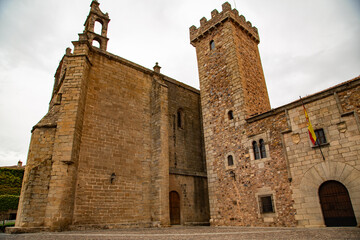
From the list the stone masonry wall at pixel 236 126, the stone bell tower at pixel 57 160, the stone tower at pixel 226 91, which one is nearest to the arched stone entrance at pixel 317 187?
the stone masonry wall at pixel 236 126

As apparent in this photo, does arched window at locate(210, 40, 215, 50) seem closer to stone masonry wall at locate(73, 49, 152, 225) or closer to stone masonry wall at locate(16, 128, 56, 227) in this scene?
stone masonry wall at locate(73, 49, 152, 225)

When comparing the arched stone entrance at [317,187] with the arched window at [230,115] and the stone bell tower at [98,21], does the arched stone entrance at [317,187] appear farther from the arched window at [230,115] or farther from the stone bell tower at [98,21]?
the stone bell tower at [98,21]

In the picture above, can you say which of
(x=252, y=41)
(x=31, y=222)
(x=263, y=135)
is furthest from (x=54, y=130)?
(x=252, y=41)

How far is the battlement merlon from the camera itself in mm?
15469

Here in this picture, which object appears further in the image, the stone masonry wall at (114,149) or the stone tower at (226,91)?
the stone tower at (226,91)

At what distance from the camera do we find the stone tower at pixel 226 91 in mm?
12734

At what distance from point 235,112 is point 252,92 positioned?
199cm

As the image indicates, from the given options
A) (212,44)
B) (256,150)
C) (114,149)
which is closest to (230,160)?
(256,150)

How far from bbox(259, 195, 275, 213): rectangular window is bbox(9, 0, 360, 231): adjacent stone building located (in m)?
0.06

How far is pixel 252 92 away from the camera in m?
14.2

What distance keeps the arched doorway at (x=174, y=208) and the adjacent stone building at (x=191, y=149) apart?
61 mm

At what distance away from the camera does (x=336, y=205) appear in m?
9.03

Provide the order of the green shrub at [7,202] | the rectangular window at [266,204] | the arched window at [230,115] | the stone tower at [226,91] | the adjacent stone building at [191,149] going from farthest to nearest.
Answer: the green shrub at [7,202], the arched window at [230,115], the stone tower at [226,91], the rectangular window at [266,204], the adjacent stone building at [191,149]

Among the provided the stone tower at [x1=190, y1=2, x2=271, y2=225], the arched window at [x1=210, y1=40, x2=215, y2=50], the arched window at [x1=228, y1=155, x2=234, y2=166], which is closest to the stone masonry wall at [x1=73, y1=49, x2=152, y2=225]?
the stone tower at [x1=190, y1=2, x2=271, y2=225]
